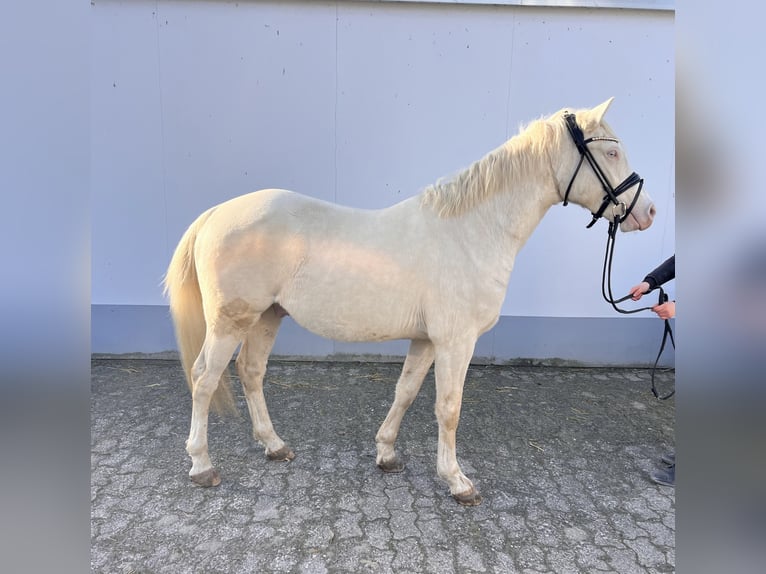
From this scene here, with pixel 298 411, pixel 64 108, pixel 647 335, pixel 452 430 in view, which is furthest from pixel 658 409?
pixel 64 108

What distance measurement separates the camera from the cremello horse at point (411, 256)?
74.5 inches

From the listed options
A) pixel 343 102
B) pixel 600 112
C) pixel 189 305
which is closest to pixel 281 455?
pixel 189 305

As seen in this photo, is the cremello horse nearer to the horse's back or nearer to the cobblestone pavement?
the horse's back

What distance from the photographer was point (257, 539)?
174cm

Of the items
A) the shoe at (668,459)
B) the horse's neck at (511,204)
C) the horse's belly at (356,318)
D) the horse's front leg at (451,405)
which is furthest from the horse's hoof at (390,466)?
the shoe at (668,459)

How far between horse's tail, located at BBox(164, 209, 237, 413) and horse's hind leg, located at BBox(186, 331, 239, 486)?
88mm

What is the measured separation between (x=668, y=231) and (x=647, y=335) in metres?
0.96

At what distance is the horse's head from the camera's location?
1.79 meters

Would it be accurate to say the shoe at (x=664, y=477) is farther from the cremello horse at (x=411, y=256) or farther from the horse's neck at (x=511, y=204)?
the horse's neck at (x=511, y=204)

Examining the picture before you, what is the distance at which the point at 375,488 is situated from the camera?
2117 mm

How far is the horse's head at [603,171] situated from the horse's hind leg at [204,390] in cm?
178

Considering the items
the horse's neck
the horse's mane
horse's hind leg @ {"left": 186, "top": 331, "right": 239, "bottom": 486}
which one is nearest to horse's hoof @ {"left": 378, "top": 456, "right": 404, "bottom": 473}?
horse's hind leg @ {"left": 186, "top": 331, "right": 239, "bottom": 486}

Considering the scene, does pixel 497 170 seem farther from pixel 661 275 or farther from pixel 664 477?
pixel 664 477

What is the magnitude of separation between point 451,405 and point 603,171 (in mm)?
1224
